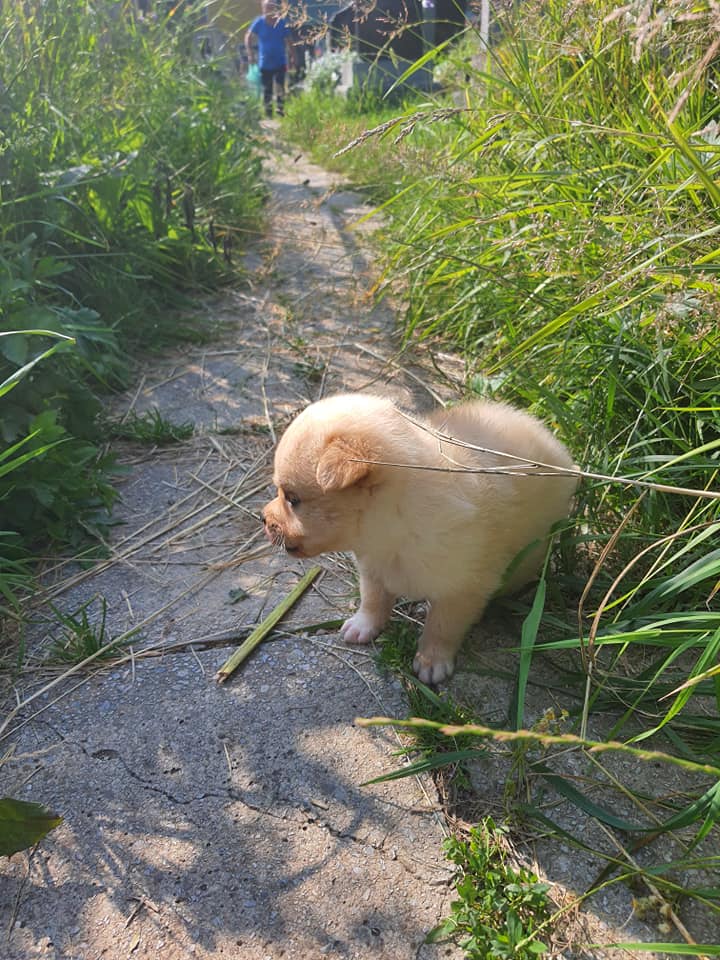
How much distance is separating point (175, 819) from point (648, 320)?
1.84m

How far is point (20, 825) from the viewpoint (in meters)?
1.61

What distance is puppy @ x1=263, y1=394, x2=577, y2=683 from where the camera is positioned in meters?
2.03

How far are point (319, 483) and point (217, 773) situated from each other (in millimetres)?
752

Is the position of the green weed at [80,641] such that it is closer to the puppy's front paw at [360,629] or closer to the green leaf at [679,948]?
the puppy's front paw at [360,629]

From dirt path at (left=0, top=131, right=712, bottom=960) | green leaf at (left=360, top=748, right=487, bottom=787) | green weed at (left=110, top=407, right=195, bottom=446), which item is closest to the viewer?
dirt path at (left=0, top=131, right=712, bottom=960)

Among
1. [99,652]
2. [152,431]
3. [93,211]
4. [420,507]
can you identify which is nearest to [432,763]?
[420,507]

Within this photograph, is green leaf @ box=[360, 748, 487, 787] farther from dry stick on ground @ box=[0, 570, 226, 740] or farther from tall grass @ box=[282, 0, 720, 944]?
dry stick on ground @ box=[0, 570, 226, 740]

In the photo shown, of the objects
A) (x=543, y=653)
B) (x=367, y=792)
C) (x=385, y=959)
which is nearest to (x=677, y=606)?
(x=543, y=653)

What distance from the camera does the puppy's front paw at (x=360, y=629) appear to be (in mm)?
2275

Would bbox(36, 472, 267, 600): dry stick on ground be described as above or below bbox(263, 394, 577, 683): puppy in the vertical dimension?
below

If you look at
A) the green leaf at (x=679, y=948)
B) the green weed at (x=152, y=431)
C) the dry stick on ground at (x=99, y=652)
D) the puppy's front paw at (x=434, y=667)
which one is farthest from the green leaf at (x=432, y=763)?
the green weed at (x=152, y=431)

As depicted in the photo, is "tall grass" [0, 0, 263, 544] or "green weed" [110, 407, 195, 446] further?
"green weed" [110, 407, 195, 446]

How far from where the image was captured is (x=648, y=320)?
2219mm

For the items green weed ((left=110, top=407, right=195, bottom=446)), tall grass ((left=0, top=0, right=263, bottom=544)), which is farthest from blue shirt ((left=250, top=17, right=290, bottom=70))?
green weed ((left=110, top=407, right=195, bottom=446))
